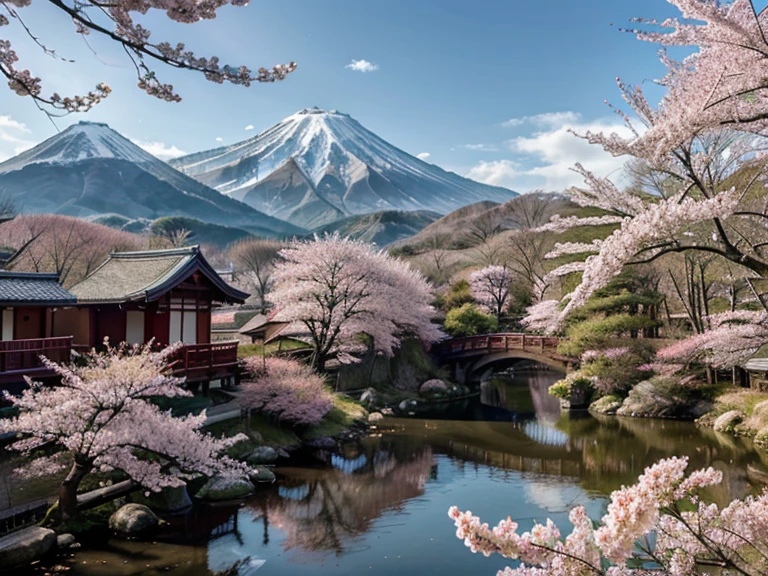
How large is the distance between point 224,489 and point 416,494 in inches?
150

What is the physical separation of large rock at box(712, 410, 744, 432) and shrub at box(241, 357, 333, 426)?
447 inches

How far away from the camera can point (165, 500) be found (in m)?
9.98

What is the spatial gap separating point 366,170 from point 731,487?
140043 mm

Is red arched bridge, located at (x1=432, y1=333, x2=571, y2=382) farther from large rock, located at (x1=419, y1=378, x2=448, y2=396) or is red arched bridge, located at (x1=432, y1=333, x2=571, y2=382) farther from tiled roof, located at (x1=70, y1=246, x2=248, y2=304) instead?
tiled roof, located at (x1=70, y1=246, x2=248, y2=304)

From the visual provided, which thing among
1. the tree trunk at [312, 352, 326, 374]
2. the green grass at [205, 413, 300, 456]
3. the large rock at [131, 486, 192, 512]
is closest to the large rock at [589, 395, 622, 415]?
the tree trunk at [312, 352, 326, 374]

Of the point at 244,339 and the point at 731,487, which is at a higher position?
the point at 244,339

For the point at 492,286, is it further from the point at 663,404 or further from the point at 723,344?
Result: the point at 723,344

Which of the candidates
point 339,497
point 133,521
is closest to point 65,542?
point 133,521

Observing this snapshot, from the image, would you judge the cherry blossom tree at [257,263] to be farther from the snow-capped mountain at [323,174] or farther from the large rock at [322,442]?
the snow-capped mountain at [323,174]

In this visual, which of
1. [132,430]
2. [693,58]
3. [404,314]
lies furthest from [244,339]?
[693,58]

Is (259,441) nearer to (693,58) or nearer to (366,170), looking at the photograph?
(693,58)

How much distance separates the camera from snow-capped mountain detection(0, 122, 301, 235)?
298 feet

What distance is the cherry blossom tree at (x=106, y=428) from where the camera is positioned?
829 cm

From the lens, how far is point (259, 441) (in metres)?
13.9
